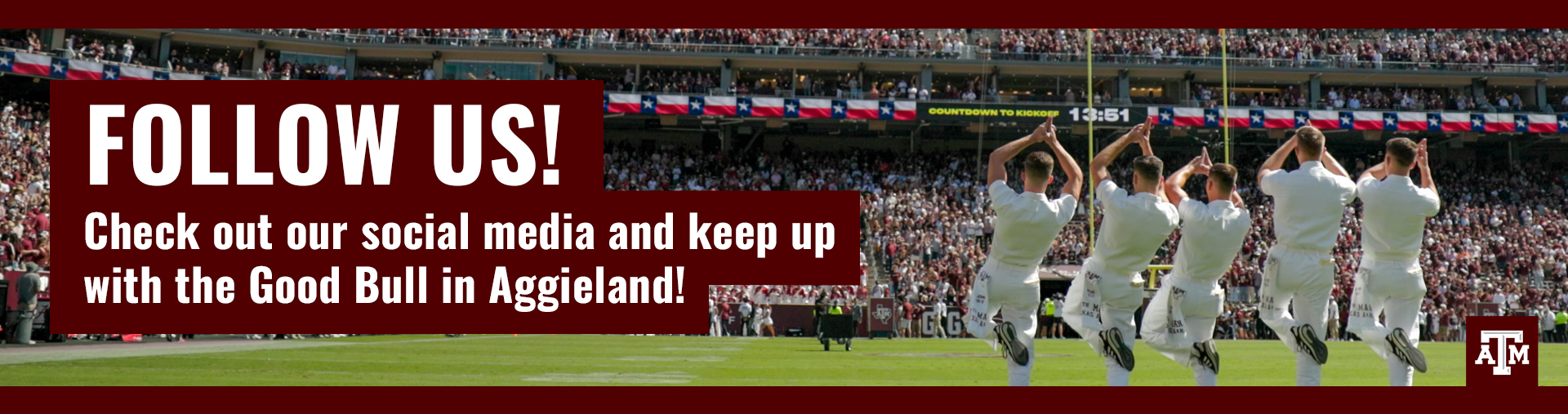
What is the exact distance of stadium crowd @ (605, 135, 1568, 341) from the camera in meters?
31.9

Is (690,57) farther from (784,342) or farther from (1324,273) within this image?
(1324,273)

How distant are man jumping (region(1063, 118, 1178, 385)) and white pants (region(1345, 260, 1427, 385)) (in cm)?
152

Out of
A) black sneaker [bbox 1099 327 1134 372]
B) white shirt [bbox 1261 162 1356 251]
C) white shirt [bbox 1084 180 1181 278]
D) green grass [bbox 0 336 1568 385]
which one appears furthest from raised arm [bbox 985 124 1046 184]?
green grass [bbox 0 336 1568 385]

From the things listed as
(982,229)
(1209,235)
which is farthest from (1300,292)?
(982,229)

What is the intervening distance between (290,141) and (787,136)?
1172 inches

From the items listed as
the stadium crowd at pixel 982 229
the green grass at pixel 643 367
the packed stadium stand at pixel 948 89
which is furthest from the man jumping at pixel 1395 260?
the packed stadium stand at pixel 948 89

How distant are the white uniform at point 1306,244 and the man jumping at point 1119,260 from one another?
834mm

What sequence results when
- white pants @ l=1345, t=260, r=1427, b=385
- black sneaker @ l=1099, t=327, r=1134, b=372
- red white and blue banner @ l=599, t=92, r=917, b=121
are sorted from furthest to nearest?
red white and blue banner @ l=599, t=92, r=917, b=121 → white pants @ l=1345, t=260, r=1427, b=385 → black sneaker @ l=1099, t=327, r=1134, b=372

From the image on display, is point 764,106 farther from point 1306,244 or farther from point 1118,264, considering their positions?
point 1118,264

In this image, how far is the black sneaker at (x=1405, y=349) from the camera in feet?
27.4

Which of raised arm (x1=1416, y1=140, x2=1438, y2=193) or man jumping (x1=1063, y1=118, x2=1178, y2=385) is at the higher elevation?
raised arm (x1=1416, y1=140, x2=1438, y2=193)

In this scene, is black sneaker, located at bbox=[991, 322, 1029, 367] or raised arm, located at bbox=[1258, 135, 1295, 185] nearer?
black sneaker, located at bbox=[991, 322, 1029, 367]

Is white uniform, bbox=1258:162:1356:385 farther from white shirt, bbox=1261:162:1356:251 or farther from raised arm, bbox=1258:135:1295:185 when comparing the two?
raised arm, bbox=1258:135:1295:185

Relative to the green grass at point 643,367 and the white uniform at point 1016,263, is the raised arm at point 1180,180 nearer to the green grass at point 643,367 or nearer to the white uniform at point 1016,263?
the white uniform at point 1016,263
